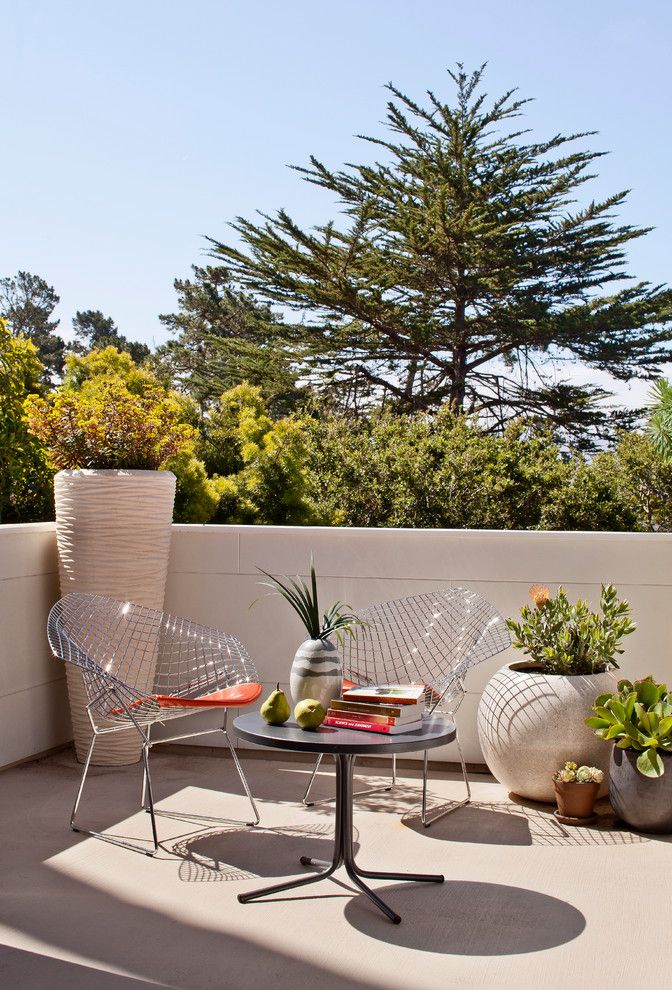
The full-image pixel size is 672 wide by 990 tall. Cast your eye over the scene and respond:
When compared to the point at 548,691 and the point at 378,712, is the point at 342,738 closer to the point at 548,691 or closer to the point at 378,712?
the point at 378,712

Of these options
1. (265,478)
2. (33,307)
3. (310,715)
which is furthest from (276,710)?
(33,307)

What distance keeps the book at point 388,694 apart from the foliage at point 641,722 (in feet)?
2.73

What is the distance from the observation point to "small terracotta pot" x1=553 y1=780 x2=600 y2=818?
3.53m

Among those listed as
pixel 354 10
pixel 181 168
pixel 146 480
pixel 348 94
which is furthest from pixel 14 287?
pixel 146 480

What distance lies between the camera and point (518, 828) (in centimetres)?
351

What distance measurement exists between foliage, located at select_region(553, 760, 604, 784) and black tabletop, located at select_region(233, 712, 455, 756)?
2.73 ft

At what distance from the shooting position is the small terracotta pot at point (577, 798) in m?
3.53

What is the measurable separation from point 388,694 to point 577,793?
103cm

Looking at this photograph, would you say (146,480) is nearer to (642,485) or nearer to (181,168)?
(642,485)

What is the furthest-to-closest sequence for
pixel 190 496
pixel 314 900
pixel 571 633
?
A: 1. pixel 190 496
2. pixel 571 633
3. pixel 314 900

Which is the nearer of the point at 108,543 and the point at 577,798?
the point at 577,798

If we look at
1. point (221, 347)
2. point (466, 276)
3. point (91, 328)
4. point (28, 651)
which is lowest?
point (28, 651)

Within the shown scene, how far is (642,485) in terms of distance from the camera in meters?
9.69

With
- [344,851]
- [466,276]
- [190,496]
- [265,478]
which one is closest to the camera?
[344,851]
